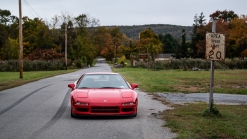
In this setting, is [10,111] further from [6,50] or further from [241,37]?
[241,37]

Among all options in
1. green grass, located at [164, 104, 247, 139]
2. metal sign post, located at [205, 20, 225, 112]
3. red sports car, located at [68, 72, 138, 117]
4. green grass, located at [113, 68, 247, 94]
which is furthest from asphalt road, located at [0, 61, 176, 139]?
green grass, located at [113, 68, 247, 94]

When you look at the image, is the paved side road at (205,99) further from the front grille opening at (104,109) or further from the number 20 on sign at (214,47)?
the front grille opening at (104,109)

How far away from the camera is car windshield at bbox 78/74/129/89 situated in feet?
31.8

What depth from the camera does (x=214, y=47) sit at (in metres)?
8.81

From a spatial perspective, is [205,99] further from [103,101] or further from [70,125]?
[70,125]

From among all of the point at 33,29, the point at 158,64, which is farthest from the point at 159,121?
the point at 33,29

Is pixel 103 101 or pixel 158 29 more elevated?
pixel 158 29

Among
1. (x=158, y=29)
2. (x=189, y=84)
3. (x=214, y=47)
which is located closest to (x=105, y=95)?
(x=214, y=47)

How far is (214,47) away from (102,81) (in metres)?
3.47

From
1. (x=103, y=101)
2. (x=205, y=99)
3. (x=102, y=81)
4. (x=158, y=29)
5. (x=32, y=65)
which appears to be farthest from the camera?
(x=158, y=29)

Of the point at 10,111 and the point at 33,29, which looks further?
the point at 33,29

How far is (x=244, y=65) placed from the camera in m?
57.7

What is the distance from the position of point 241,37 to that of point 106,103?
71.3 meters

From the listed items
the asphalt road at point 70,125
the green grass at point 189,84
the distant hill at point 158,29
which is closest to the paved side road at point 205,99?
the green grass at point 189,84
